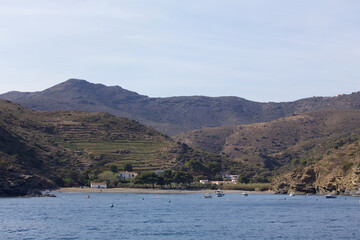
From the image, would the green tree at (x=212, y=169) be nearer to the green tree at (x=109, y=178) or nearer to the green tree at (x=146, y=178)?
the green tree at (x=146, y=178)

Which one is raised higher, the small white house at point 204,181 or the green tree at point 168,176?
the green tree at point 168,176

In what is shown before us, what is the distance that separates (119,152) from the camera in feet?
640

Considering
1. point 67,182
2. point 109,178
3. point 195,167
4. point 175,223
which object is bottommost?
point 175,223

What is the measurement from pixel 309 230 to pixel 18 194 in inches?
3550

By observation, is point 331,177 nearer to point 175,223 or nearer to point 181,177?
point 181,177

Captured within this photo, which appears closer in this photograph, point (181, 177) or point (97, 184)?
point (97, 184)

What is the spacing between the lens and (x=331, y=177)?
438ft

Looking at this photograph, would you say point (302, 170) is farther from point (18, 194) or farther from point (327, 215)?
point (18, 194)

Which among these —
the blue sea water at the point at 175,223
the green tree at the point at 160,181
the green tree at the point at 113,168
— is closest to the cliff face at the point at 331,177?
the blue sea water at the point at 175,223

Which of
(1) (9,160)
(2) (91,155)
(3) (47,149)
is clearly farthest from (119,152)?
(1) (9,160)

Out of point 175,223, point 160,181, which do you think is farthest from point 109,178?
point 175,223

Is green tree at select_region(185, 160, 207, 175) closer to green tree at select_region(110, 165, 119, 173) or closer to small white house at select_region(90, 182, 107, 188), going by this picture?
green tree at select_region(110, 165, 119, 173)

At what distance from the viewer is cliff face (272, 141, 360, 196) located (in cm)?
12400

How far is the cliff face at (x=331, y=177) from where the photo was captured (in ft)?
407
